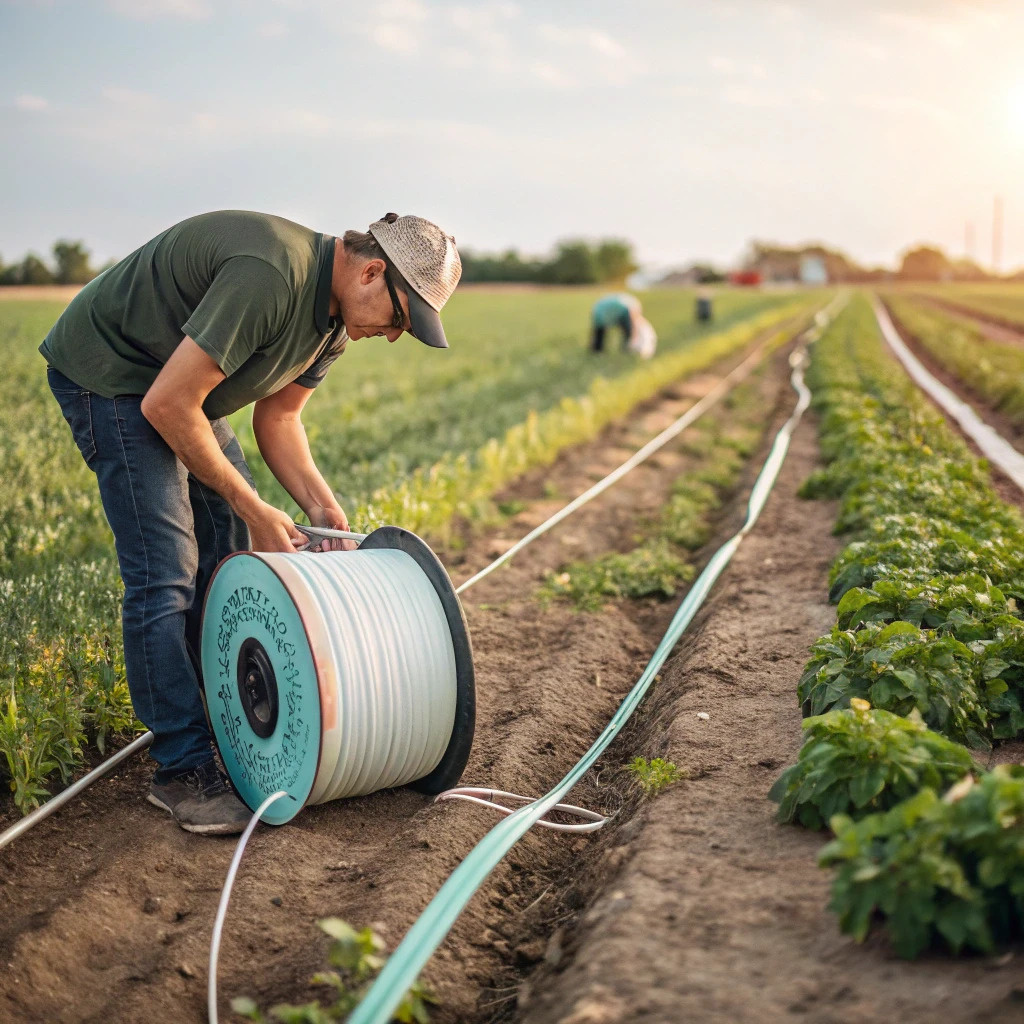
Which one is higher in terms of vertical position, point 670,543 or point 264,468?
point 264,468

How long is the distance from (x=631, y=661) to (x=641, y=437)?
6.42m

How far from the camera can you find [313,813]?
141 inches

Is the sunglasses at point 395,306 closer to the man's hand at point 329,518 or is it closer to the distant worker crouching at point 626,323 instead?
the man's hand at point 329,518

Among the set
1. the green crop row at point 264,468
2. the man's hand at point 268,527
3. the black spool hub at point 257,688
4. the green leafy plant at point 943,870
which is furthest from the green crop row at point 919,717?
the green crop row at point 264,468

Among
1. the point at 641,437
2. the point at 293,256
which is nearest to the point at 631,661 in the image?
the point at 293,256

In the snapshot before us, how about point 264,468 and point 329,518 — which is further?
point 264,468

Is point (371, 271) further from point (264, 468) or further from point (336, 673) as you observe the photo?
point (264, 468)

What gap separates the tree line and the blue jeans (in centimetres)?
3251

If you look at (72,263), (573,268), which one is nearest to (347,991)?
(72,263)

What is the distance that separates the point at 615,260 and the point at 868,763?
9842 centimetres

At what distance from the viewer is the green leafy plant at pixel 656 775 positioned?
341 centimetres

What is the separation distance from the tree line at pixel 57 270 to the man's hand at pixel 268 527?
32.7 m

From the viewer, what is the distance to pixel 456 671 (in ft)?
11.4

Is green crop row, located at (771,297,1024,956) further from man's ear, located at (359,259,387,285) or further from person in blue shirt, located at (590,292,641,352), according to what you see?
person in blue shirt, located at (590,292,641,352)
